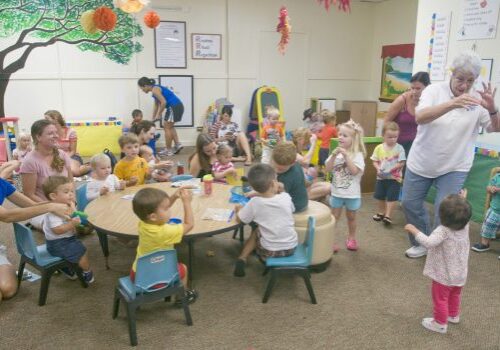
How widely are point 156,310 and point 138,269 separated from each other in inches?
24.4

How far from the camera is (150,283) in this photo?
249 centimetres

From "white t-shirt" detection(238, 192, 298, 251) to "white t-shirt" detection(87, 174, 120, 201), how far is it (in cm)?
132

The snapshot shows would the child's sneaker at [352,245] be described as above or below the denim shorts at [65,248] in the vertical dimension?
below

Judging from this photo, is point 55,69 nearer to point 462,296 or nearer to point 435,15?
point 435,15

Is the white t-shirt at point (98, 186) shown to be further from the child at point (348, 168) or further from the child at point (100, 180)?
the child at point (348, 168)

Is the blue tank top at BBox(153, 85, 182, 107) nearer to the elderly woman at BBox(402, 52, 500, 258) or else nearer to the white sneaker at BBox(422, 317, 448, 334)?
the elderly woman at BBox(402, 52, 500, 258)

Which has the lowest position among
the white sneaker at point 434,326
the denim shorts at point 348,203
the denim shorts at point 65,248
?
the white sneaker at point 434,326

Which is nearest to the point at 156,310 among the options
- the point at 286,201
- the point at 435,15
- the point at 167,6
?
the point at 286,201

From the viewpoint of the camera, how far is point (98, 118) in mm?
8227

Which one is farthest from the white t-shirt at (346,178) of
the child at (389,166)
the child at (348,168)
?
the child at (389,166)

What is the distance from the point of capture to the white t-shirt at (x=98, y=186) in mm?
3574

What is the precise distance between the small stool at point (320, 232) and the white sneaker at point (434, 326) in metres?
0.92

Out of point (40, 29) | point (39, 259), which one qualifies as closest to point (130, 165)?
point (39, 259)

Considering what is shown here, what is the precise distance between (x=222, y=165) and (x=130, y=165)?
87cm
